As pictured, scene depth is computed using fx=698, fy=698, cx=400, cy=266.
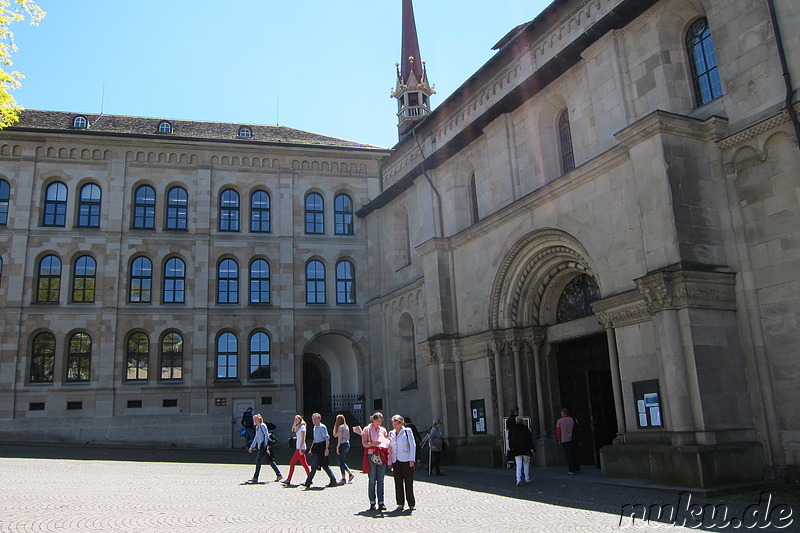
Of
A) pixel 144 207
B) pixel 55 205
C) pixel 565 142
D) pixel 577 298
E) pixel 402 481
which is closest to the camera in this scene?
pixel 402 481

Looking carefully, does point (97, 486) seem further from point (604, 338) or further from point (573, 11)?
point (573, 11)

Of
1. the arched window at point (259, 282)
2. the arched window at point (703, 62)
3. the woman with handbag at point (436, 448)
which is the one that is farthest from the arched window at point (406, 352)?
the arched window at point (703, 62)

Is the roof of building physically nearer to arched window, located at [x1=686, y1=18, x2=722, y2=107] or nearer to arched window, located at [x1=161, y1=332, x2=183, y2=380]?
arched window, located at [x1=161, y1=332, x2=183, y2=380]

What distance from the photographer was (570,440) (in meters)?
17.8

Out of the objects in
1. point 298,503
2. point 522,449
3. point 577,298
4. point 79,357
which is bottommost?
point 298,503

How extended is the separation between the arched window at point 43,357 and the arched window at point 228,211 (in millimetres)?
9200

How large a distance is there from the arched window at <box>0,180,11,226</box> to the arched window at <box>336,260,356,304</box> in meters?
15.5

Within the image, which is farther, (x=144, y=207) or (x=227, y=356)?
(x=144, y=207)

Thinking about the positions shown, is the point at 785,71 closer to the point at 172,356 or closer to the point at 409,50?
the point at 172,356

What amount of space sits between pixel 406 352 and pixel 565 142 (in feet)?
42.8

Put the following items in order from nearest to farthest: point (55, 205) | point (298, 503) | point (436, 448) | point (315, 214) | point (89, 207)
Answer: point (298, 503)
point (436, 448)
point (55, 205)
point (89, 207)
point (315, 214)

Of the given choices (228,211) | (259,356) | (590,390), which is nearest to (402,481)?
(590,390)

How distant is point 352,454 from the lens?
1085 inches

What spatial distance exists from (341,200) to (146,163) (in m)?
9.68
